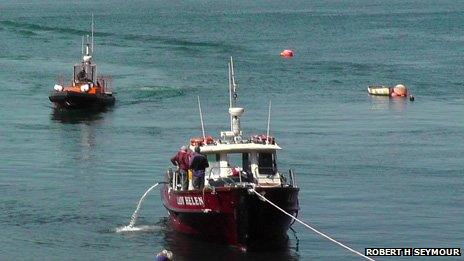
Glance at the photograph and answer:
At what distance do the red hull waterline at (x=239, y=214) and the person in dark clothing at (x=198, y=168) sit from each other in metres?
0.37

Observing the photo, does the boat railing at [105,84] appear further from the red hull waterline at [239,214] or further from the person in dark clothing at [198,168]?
the person in dark clothing at [198,168]

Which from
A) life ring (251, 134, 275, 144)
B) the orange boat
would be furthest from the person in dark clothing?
the orange boat

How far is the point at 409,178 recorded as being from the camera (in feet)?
174

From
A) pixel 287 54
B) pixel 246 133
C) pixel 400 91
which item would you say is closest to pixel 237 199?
pixel 246 133

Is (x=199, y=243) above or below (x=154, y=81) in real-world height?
below

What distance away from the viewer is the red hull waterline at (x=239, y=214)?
37.4 metres

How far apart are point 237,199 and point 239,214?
0.51 m

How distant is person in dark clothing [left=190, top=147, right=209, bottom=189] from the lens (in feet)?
126

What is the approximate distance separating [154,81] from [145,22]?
271 feet

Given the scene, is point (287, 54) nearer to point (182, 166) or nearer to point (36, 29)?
point (36, 29)

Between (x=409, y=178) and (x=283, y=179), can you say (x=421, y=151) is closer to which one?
(x=409, y=178)

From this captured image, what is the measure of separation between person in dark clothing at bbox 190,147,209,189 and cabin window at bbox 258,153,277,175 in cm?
190

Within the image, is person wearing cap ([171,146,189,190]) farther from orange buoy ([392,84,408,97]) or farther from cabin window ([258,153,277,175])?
orange buoy ([392,84,408,97])

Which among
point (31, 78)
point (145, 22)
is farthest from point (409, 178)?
point (145, 22)
